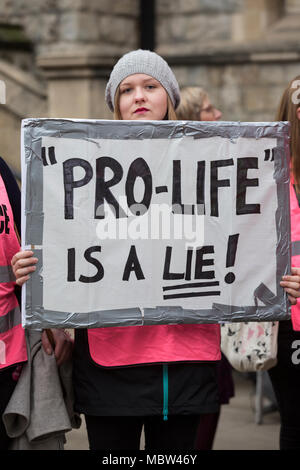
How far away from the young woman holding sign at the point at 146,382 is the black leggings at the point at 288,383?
0.66 m

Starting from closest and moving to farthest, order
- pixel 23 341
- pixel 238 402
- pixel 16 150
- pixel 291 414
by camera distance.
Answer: pixel 23 341, pixel 291 414, pixel 238 402, pixel 16 150

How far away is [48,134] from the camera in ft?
10.3

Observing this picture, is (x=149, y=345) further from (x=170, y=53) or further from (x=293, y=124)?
(x=170, y=53)

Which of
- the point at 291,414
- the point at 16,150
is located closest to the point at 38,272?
the point at 291,414

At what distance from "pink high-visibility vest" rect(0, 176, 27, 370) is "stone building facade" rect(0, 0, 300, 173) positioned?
22.1 ft

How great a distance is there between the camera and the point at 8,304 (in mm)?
3293

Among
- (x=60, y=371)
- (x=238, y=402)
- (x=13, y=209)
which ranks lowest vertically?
(x=238, y=402)

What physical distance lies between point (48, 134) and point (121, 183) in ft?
0.90

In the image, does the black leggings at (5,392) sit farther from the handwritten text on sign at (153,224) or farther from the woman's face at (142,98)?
the woman's face at (142,98)

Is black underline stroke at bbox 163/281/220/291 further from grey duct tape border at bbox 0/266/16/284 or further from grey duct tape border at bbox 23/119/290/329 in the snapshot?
grey duct tape border at bbox 0/266/16/284

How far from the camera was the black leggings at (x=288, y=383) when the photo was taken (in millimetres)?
3883

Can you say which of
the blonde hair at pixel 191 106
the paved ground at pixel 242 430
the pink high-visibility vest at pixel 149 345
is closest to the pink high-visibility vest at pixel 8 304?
the pink high-visibility vest at pixel 149 345

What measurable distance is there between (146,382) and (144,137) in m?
0.77
